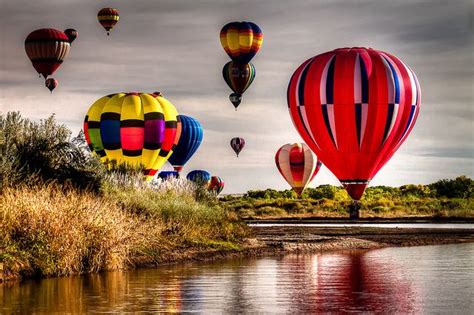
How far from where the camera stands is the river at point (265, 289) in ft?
90.1

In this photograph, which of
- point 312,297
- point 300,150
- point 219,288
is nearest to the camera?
point 312,297

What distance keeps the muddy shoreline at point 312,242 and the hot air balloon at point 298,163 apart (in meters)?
38.6

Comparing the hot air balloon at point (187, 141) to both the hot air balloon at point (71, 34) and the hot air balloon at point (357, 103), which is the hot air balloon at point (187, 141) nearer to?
the hot air balloon at point (71, 34)

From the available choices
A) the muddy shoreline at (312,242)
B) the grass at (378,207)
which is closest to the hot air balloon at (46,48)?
the grass at (378,207)

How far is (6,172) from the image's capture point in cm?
3966

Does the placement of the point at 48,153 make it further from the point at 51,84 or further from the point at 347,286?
the point at 51,84

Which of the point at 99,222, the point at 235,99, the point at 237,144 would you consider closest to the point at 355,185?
the point at 99,222

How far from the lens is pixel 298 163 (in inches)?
4188

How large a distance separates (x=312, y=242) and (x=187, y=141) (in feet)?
125

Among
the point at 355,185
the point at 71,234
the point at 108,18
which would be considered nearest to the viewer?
the point at 71,234

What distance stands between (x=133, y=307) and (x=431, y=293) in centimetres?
824

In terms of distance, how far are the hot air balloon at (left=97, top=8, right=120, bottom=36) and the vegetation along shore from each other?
34461mm

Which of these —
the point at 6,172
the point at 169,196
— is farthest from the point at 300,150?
the point at 6,172

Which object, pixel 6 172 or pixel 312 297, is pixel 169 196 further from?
pixel 312 297
